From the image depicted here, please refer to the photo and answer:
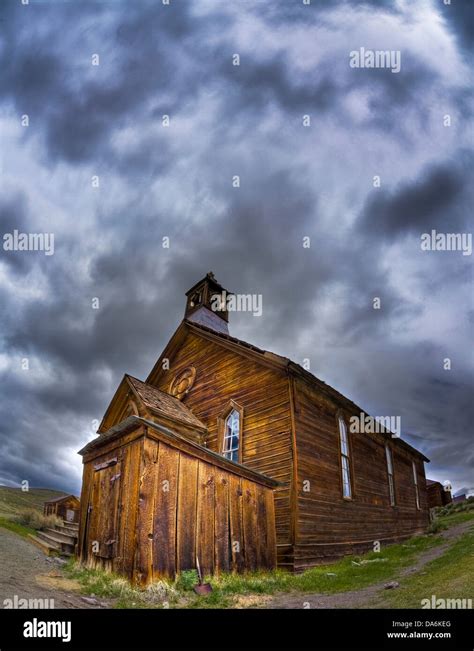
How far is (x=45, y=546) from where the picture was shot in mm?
12719

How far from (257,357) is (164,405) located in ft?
11.8

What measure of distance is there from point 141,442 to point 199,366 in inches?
361

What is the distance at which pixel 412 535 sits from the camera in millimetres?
20422

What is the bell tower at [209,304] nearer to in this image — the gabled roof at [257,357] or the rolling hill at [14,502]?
the gabled roof at [257,357]

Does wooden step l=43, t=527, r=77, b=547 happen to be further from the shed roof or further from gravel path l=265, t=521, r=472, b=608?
gravel path l=265, t=521, r=472, b=608

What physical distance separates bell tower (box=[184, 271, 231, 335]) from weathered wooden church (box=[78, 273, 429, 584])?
0.12m

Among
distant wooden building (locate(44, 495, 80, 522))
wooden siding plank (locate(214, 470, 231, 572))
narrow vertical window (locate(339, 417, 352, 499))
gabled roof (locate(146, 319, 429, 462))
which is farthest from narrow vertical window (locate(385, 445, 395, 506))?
distant wooden building (locate(44, 495, 80, 522))

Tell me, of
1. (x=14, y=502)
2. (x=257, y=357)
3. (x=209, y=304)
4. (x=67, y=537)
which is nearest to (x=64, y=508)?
(x=67, y=537)

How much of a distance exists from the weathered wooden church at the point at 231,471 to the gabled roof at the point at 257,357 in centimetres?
5

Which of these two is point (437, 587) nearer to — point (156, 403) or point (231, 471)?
point (231, 471)

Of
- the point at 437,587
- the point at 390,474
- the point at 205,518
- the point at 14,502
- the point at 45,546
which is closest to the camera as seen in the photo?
the point at 437,587

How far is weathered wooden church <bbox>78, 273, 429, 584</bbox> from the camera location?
799 centimetres

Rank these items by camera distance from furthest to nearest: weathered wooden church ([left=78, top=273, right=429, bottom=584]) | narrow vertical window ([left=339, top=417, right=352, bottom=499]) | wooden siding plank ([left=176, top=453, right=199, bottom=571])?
narrow vertical window ([left=339, top=417, right=352, bottom=499]), weathered wooden church ([left=78, top=273, right=429, bottom=584]), wooden siding plank ([left=176, top=453, right=199, bottom=571])
